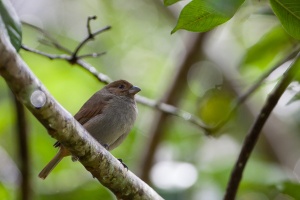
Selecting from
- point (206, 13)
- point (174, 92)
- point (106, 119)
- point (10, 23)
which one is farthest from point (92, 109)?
point (206, 13)

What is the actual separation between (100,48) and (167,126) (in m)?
2.48

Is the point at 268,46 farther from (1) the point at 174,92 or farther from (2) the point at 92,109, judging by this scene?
(1) the point at 174,92

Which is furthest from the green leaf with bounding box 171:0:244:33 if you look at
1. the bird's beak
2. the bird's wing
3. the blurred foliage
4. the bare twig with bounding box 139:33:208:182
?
the bare twig with bounding box 139:33:208:182

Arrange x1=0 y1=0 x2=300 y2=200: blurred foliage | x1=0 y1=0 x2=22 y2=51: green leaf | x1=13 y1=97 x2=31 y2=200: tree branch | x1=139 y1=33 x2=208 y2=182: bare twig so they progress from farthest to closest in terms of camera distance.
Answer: x1=139 y1=33 x2=208 y2=182: bare twig
x1=0 y1=0 x2=300 y2=200: blurred foliage
x1=13 y1=97 x2=31 y2=200: tree branch
x1=0 y1=0 x2=22 y2=51: green leaf

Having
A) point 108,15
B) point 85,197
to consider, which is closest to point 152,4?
point 108,15

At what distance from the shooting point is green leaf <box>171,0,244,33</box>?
2402 millimetres

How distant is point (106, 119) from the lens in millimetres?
4641

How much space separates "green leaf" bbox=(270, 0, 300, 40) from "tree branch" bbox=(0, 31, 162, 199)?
84cm

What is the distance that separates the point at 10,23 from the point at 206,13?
2.55 ft

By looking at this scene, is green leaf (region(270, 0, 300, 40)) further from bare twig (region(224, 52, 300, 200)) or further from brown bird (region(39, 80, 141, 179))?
brown bird (region(39, 80, 141, 179))

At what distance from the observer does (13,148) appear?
19.6 feet

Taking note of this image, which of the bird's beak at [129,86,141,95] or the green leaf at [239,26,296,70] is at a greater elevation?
the green leaf at [239,26,296,70]

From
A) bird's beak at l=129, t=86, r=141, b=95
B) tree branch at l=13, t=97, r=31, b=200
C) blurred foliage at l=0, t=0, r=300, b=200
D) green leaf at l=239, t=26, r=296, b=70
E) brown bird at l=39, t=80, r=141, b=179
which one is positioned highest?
green leaf at l=239, t=26, r=296, b=70

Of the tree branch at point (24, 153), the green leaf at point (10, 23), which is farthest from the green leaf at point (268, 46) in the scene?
the green leaf at point (10, 23)
